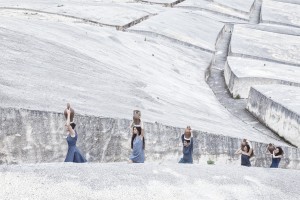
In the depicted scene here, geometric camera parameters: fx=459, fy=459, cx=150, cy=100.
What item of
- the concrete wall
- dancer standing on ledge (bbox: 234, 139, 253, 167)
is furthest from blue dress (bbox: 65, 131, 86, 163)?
dancer standing on ledge (bbox: 234, 139, 253, 167)

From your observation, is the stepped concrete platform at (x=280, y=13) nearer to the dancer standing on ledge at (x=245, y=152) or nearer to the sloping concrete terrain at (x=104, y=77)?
the sloping concrete terrain at (x=104, y=77)

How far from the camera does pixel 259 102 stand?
16.6 metres

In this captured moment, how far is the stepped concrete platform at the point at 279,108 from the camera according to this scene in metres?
14.7

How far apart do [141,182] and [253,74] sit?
45.0 ft

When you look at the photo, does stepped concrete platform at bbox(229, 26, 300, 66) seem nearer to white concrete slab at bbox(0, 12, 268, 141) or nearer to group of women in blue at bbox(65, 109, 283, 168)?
white concrete slab at bbox(0, 12, 268, 141)

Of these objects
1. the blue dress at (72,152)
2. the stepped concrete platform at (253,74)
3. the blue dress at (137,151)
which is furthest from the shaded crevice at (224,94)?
the blue dress at (72,152)

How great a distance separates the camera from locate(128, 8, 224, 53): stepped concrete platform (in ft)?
80.1

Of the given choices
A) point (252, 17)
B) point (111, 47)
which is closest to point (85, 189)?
point (111, 47)

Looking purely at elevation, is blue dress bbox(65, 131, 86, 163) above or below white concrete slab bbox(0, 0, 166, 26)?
below

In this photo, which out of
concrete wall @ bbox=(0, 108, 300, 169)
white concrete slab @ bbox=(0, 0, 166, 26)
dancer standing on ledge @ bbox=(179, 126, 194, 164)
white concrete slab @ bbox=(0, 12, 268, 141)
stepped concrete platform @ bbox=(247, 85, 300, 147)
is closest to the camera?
dancer standing on ledge @ bbox=(179, 126, 194, 164)

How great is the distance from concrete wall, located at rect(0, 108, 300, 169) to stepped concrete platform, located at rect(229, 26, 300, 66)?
38.3 feet

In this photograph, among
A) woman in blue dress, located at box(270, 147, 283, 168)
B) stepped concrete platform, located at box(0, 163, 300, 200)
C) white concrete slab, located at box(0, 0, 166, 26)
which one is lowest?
woman in blue dress, located at box(270, 147, 283, 168)

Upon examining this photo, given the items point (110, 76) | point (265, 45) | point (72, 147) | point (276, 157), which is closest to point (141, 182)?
point (72, 147)

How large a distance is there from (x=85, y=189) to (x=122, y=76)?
852cm
